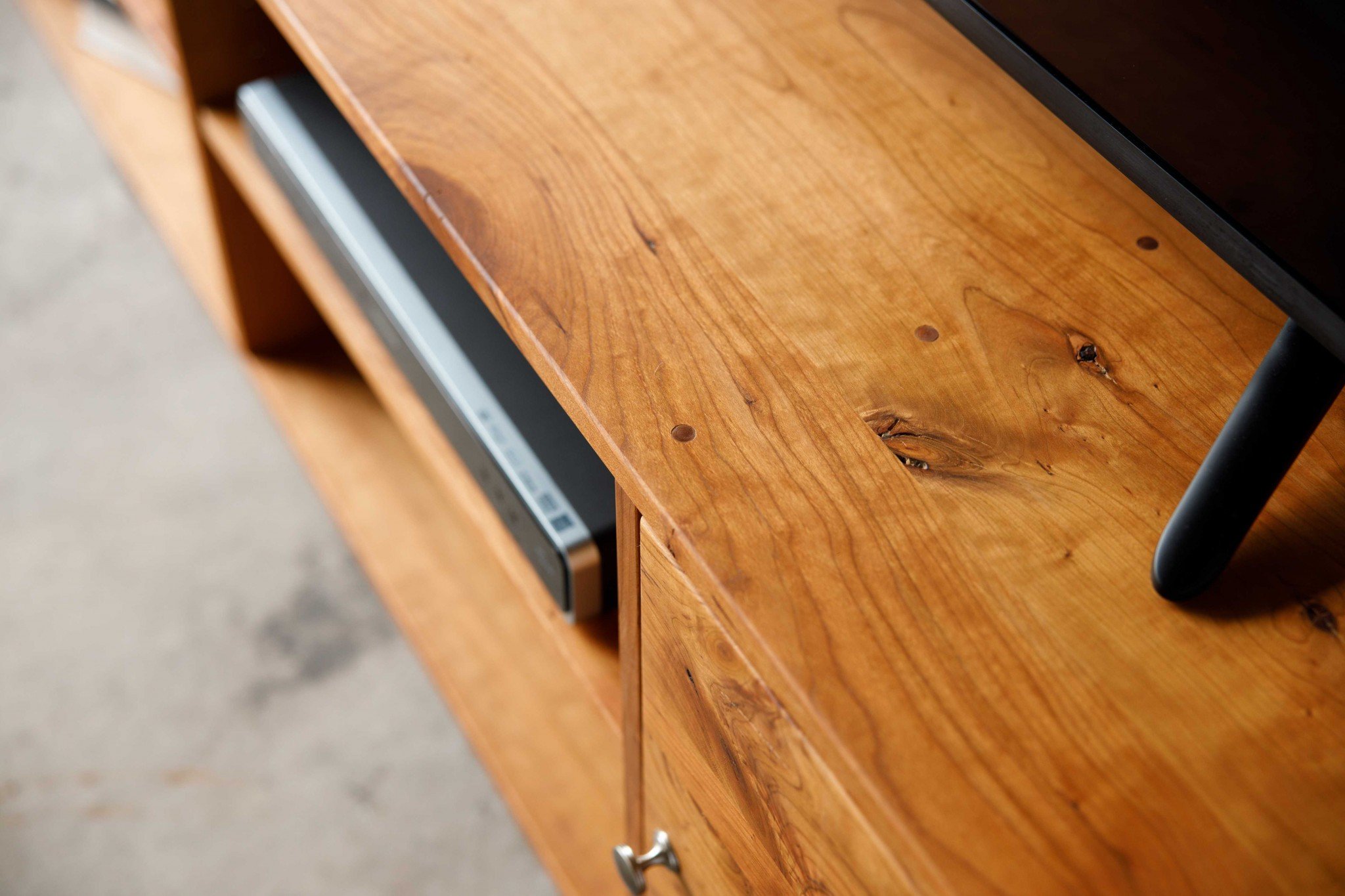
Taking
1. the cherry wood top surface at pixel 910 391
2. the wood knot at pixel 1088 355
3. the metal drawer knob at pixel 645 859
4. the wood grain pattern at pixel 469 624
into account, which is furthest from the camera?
the wood grain pattern at pixel 469 624

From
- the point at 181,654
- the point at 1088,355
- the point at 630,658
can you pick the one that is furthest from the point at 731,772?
the point at 181,654

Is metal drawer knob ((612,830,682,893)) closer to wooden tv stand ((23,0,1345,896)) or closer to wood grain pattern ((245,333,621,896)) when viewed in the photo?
wooden tv stand ((23,0,1345,896))

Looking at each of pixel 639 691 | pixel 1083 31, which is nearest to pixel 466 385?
pixel 639 691

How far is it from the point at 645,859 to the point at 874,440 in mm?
338

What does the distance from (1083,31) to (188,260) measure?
107cm

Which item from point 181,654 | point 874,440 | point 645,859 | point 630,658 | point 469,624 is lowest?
point 181,654

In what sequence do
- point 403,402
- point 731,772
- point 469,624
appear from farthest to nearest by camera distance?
point 469,624 < point 403,402 < point 731,772

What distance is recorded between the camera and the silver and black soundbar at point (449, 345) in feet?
2.27

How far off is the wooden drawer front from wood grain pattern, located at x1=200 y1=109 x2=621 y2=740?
13 cm

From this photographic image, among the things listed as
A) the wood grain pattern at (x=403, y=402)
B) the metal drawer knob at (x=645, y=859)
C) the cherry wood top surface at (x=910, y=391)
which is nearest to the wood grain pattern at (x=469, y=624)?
the wood grain pattern at (x=403, y=402)

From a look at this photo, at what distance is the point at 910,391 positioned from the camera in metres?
0.49

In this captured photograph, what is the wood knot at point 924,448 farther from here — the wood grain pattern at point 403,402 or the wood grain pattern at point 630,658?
the wood grain pattern at point 403,402

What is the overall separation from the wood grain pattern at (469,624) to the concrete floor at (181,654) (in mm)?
80

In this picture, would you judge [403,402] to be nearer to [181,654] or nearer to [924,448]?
[181,654]
